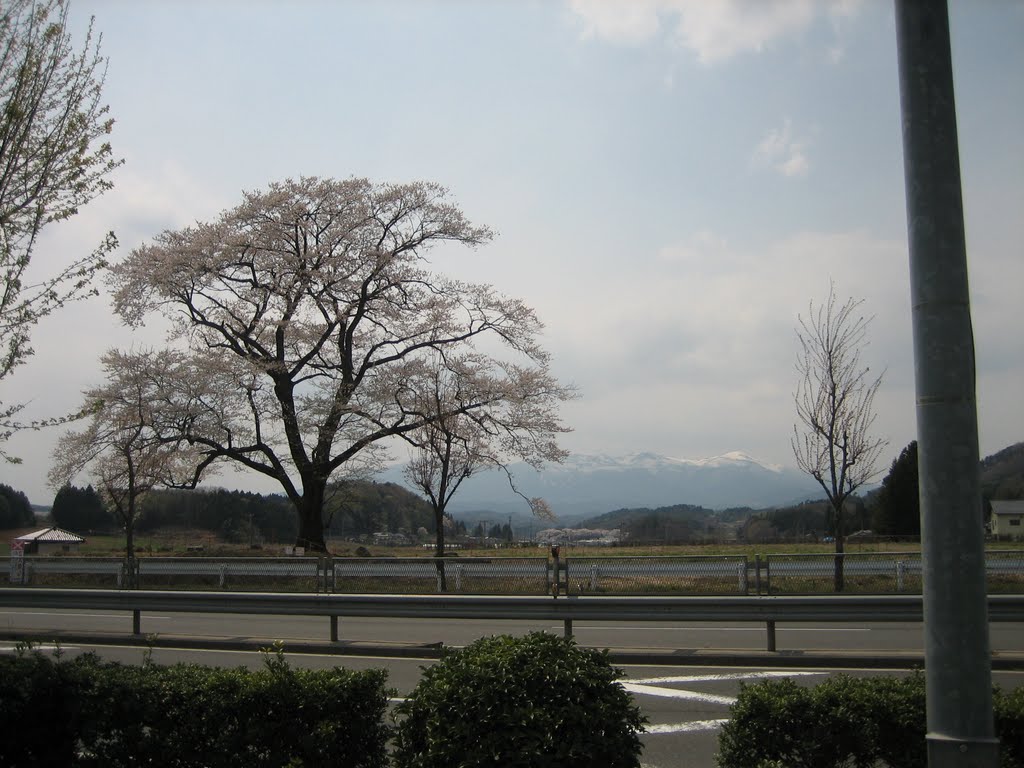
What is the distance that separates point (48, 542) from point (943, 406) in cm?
3274

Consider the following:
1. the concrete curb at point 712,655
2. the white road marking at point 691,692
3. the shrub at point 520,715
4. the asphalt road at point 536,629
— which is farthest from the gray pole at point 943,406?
the asphalt road at point 536,629

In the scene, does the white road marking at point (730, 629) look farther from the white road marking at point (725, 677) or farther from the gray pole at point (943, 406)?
the gray pole at point (943, 406)

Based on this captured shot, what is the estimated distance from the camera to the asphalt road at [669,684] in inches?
307

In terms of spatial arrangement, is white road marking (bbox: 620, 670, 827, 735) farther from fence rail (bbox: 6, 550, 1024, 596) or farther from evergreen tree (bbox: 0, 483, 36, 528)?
evergreen tree (bbox: 0, 483, 36, 528)

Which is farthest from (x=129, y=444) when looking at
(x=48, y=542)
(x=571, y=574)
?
(x=571, y=574)

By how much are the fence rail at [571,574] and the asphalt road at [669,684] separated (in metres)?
5.66

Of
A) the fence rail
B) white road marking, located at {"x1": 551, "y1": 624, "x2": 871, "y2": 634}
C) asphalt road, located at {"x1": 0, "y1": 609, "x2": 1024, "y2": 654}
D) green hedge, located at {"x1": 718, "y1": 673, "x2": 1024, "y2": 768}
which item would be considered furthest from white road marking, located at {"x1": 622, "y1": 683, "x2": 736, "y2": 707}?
the fence rail

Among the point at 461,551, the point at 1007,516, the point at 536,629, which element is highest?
the point at 1007,516

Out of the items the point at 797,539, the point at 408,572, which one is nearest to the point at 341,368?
the point at 408,572

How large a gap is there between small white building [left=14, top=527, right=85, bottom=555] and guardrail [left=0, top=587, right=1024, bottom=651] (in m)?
15.6

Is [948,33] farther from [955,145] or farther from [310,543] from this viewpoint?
[310,543]

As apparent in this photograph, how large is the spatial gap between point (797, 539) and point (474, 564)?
53.7ft

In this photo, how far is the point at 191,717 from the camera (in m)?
5.73

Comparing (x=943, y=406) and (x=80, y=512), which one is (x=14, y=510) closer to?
(x=80, y=512)
